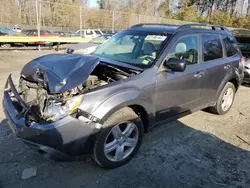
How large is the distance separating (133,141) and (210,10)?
2299 inches

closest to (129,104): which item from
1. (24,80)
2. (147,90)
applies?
(147,90)

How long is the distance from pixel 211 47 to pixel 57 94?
122 inches

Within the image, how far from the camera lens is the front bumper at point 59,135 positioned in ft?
8.80

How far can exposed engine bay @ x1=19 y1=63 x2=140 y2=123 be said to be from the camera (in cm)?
274

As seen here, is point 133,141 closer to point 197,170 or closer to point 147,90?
point 147,90

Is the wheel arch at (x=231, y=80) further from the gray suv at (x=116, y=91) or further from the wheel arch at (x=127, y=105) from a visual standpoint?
the wheel arch at (x=127, y=105)

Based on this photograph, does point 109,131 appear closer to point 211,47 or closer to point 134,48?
point 134,48

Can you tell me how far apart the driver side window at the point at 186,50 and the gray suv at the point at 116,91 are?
0.05 feet

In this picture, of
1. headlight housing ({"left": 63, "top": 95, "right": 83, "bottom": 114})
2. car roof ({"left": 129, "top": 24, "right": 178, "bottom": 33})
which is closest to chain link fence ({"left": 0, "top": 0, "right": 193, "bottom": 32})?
car roof ({"left": 129, "top": 24, "right": 178, "bottom": 33})

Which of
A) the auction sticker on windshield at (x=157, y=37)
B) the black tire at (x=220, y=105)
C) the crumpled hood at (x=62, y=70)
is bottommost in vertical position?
the black tire at (x=220, y=105)

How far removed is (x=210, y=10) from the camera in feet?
182

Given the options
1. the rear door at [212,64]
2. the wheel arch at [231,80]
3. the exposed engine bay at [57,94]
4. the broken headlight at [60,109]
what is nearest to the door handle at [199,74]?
the rear door at [212,64]

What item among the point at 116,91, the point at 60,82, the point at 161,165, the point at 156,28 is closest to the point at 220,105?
the point at 156,28

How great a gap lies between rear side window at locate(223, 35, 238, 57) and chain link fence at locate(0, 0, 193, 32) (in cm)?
1135
